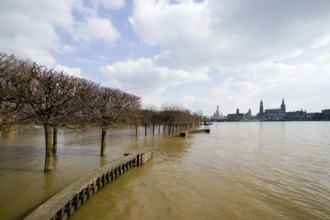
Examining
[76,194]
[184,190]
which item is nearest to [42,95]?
[76,194]

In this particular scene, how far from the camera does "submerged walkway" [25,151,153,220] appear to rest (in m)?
8.20

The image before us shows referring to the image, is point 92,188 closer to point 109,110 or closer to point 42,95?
point 42,95

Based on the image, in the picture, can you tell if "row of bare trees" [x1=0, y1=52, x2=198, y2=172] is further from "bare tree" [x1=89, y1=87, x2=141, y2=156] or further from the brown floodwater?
the brown floodwater

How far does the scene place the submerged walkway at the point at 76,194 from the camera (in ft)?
26.9

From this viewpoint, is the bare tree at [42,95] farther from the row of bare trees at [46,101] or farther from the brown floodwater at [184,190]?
the brown floodwater at [184,190]

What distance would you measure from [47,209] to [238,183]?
37.2ft

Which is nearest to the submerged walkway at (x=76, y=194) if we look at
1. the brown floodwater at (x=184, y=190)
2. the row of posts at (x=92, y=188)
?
the row of posts at (x=92, y=188)

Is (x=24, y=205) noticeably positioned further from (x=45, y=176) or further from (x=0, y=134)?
(x=0, y=134)

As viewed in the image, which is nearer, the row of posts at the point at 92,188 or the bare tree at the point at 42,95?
the row of posts at the point at 92,188

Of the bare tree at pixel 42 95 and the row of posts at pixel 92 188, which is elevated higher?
the bare tree at pixel 42 95

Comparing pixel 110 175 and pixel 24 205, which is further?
pixel 110 175

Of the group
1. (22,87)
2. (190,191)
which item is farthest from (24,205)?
(190,191)

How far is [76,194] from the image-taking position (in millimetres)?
10461

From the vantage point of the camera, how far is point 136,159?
19.6m
